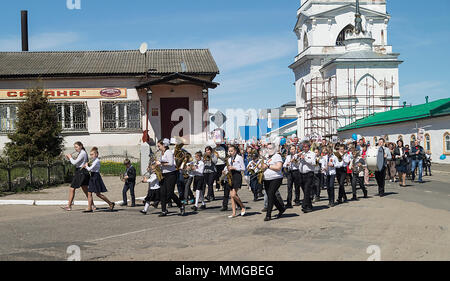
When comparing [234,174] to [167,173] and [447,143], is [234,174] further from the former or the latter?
[447,143]

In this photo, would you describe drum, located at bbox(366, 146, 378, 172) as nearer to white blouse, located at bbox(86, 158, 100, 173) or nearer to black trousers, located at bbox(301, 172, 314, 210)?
black trousers, located at bbox(301, 172, 314, 210)

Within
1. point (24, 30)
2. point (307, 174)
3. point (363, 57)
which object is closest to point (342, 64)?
point (363, 57)

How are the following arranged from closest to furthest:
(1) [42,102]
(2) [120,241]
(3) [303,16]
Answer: (2) [120,241] < (1) [42,102] < (3) [303,16]

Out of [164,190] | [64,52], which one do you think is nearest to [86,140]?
[64,52]

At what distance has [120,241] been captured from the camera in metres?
9.49

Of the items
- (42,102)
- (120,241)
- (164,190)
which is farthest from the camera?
(42,102)

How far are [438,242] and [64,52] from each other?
98.7ft

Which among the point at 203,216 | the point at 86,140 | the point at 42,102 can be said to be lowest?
the point at 203,216

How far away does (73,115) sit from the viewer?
1176 inches

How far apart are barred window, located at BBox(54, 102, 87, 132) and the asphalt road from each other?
15483 mm

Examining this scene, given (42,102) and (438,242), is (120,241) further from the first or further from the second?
(42,102)

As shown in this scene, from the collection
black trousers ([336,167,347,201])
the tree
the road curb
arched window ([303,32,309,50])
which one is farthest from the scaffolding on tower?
the road curb

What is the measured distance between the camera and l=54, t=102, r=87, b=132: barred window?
29.8 metres

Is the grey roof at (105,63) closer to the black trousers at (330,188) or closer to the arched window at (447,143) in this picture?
the arched window at (447,143)
